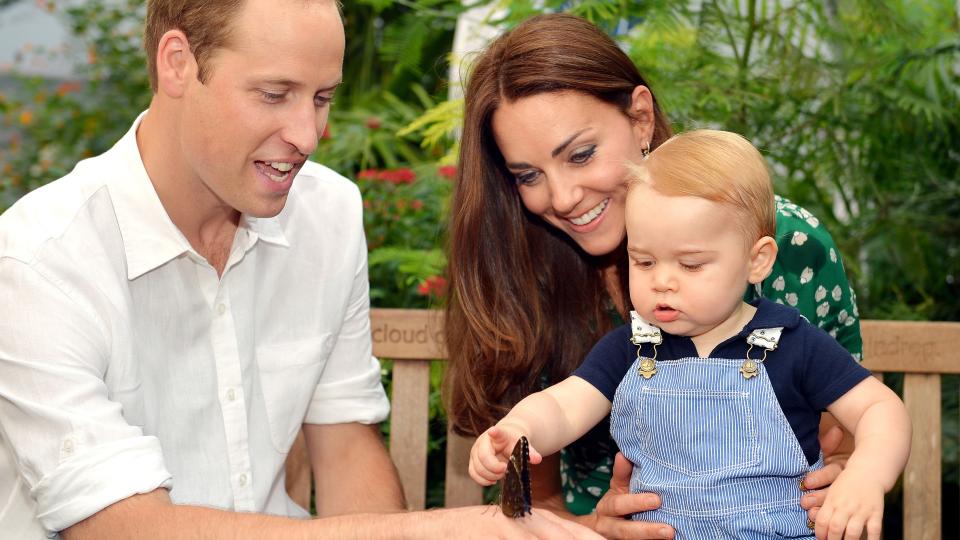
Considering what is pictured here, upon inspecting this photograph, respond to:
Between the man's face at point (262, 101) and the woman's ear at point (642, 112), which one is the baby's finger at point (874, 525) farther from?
the man's face at point (262, 101)

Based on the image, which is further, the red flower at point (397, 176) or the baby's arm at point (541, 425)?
the red flower at point (397, 176)

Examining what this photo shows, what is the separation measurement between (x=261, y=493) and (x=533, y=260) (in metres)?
0.92

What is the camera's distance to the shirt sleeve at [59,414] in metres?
2.36

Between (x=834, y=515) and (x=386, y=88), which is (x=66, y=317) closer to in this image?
(x=834, y=515)

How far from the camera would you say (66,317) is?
7.98 ft

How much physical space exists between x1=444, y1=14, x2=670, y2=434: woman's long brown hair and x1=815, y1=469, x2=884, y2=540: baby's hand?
1.01 metres

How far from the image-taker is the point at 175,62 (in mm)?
2611

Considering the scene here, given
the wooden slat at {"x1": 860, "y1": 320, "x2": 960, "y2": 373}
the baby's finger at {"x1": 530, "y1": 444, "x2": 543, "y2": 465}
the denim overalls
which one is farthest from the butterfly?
the wooden slat at {"x1": 860, "y1": 320, "x2": 960, "y2": 373}

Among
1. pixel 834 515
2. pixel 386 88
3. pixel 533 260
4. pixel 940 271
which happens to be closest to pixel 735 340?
pixel 834 515

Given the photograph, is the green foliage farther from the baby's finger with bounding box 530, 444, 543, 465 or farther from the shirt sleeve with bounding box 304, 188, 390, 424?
the baby's finger with bounding box 530, 444, 543, 465

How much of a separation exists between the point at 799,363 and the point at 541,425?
20.5 inches

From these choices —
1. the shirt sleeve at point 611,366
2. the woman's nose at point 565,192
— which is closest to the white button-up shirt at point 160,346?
the woman's nose at point 565,192

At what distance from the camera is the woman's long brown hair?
2850 millimetres

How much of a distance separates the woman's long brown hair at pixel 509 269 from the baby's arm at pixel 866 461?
2.93ft
